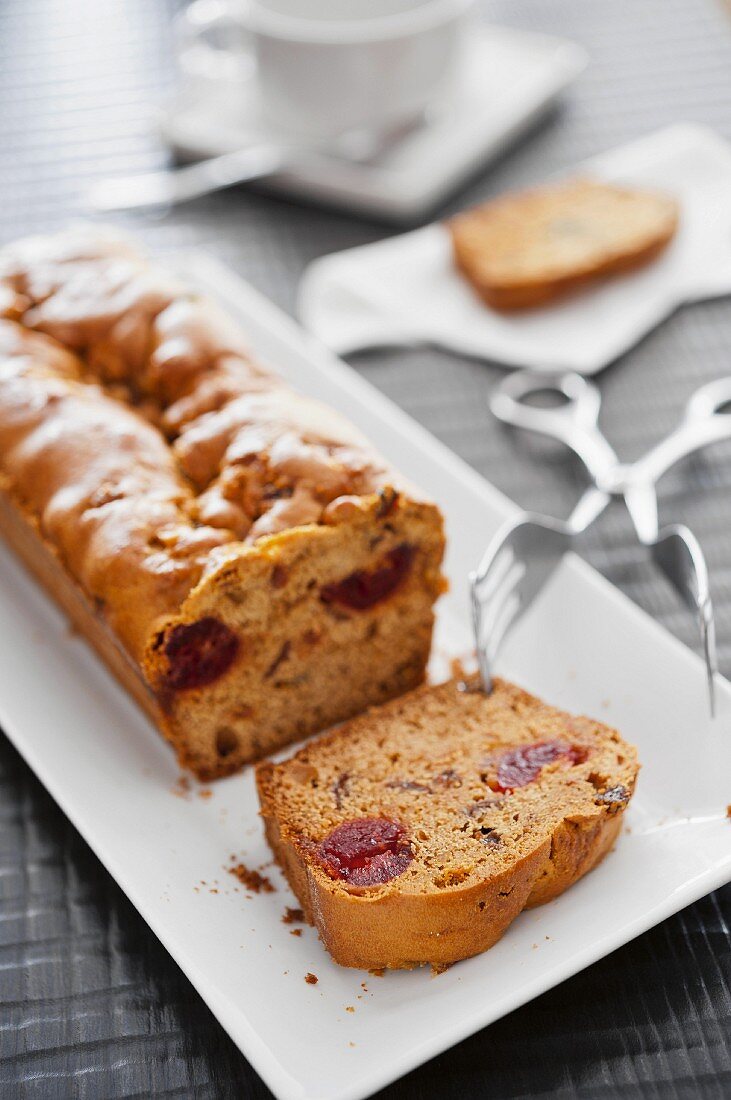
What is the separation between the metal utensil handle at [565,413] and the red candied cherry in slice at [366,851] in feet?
3.99

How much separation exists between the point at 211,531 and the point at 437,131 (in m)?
2.23

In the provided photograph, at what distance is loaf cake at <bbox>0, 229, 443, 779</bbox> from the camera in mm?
2238

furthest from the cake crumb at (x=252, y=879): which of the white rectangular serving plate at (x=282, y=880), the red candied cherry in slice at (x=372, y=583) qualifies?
the red candied cherry in slice at (x=372, y=583)

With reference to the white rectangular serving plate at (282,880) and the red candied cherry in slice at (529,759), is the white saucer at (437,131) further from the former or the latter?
the red candied cherry in slice at (529,759)

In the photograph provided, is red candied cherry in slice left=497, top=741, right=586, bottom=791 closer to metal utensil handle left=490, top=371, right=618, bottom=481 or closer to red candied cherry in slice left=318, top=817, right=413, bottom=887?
red candied cherry in slice left=318, top=817, right=413, bottom=887

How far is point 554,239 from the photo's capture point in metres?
3.59

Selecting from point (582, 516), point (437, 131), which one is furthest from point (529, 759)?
point (437, 131)

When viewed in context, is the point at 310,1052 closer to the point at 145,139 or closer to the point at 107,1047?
the point at 107,1047

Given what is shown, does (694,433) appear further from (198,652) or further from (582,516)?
(198,652)

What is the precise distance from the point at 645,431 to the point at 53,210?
2.09 meters

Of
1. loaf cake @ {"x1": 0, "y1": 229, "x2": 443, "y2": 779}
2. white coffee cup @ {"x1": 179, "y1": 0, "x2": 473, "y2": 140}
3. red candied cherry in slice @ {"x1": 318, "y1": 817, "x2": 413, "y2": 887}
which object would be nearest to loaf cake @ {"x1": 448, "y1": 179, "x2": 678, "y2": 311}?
white coffee cup @ {"x1": 179, "y1": 0, "x2": 473, "y2": 140}

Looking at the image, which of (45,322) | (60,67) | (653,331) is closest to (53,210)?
(60,67)

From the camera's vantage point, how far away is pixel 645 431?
315cm

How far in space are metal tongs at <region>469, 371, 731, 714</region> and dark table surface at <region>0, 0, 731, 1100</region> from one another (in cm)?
7
